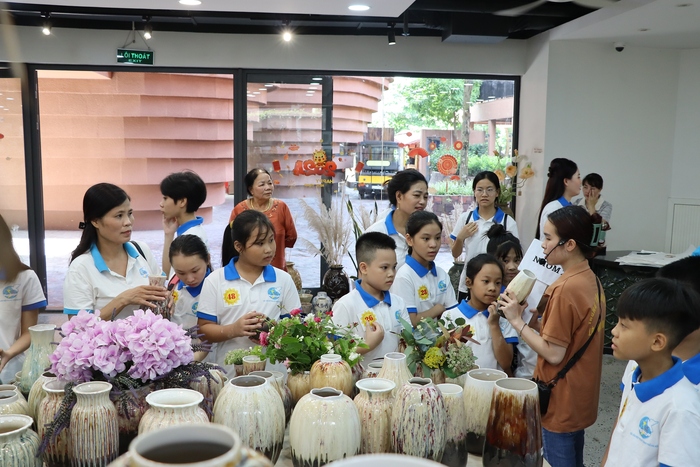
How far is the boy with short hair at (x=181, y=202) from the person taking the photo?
313cm

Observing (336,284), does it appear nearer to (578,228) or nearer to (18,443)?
(578,228)

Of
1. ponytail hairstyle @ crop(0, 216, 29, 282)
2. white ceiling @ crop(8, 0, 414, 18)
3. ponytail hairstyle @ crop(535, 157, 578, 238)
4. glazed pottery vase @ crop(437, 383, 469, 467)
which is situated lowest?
glazed pottery vase @ crop(437, 383, 469, 467)

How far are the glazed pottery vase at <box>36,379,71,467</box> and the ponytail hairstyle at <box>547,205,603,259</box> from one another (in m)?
1.69

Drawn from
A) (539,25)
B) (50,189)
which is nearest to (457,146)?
(539,25)

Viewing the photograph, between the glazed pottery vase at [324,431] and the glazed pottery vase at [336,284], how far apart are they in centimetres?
254

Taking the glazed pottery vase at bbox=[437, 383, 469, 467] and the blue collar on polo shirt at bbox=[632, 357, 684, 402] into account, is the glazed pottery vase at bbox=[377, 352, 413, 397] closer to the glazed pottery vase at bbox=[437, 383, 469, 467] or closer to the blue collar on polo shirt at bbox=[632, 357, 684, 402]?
the glazed pottery vase at bbox=[437, 383, 469, 467]

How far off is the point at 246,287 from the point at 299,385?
0.92 m

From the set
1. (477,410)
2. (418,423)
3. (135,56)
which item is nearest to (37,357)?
(418,423)

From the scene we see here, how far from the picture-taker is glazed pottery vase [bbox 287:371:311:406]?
5.02 ft

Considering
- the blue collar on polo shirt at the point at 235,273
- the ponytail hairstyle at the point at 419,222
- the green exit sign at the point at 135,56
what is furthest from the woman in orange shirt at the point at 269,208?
the green exit sign at the point at 135,56

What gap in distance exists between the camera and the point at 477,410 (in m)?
1.47

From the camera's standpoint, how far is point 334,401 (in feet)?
4.11

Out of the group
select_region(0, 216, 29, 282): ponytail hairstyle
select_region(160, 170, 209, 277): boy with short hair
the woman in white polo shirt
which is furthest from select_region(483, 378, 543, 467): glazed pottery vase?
select_region(160, 170, 209, 277): boy with short hair

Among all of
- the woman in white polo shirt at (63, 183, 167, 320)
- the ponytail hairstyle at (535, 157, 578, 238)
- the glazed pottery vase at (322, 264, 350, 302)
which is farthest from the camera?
the ponytail hairstyle at (535, 157, 578, 238)
